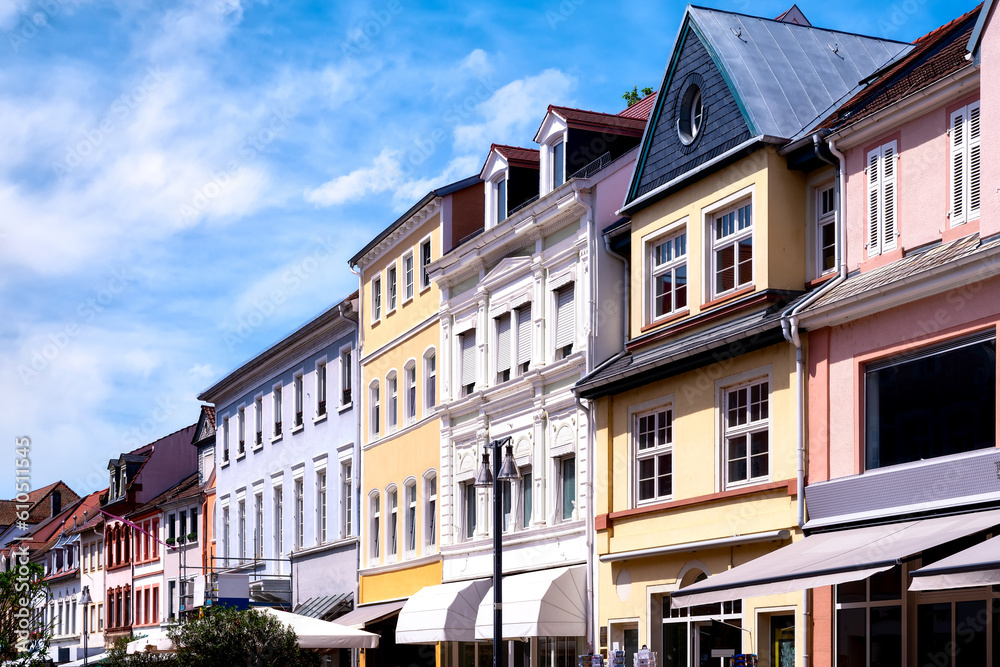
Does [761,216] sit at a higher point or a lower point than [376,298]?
lower

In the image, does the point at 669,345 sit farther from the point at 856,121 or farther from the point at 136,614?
the point at 136,614

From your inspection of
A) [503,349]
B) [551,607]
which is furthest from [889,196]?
[503,349]

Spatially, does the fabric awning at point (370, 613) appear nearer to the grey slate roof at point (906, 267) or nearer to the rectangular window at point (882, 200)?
the grey slate roof at point (906, 267)

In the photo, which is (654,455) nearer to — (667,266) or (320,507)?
(667,266)

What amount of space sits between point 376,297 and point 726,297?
719 inches

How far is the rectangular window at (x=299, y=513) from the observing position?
45509 millimetres

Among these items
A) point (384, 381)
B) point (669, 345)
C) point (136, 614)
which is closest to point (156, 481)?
point (136, 614)

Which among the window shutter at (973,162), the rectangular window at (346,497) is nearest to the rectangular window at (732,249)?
the window shutter at (973,162)

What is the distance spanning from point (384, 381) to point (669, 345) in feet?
50.0

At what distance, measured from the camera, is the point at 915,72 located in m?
21.9

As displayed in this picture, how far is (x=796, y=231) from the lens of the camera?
892 inches

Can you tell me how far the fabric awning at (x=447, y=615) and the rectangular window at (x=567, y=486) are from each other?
3396 mm

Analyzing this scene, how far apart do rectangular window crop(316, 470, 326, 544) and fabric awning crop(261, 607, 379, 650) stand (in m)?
13.5

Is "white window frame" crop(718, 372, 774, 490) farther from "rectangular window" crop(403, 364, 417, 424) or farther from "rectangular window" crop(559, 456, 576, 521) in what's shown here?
"rectangular window" crop(403, 364, 417, 424)
